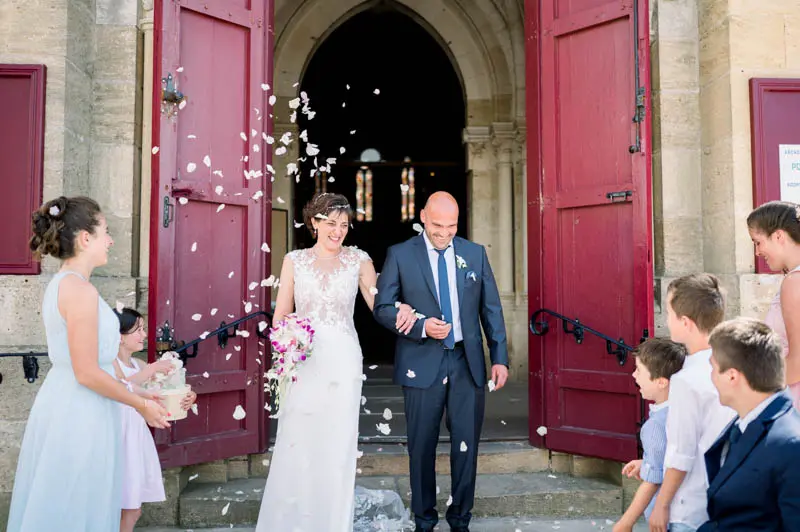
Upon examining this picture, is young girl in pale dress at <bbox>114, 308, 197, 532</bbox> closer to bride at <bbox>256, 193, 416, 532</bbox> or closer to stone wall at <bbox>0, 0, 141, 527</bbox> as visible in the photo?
bride at <bbox>256, 193, 416, 532</bbox>

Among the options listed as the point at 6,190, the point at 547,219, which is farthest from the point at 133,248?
the point at 547,219

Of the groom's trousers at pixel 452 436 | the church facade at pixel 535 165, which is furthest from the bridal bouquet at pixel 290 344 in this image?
the church facade at pixel 535 165

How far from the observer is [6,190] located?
4129 millimetres

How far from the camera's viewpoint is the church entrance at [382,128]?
42.5ft

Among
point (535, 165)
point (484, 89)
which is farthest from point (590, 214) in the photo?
point (484, 89)

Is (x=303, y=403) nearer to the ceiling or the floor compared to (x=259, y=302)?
nearer to the floor

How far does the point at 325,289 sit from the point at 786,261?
2188mm

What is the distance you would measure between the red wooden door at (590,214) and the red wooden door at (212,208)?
193cm

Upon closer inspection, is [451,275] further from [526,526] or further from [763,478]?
[763,478]

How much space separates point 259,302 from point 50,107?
1.77 metres

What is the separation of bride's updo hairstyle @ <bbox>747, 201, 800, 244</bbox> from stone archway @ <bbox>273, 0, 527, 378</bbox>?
5830 mm

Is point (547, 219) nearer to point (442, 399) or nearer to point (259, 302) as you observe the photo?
point (442, 399)

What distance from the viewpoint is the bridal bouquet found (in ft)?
11.2

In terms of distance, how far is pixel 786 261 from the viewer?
2.66 metres
